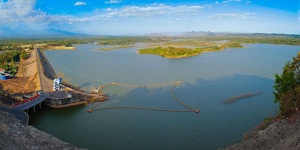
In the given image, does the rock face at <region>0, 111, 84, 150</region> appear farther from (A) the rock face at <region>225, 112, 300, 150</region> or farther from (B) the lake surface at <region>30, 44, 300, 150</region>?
(A) the rock face at <region>225, 112, 300, 150</region>

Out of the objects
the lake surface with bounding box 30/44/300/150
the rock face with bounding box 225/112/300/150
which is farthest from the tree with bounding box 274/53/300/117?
the lake surface with bounding box 30/44/300/150

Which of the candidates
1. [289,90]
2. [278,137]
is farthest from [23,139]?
[289,90]

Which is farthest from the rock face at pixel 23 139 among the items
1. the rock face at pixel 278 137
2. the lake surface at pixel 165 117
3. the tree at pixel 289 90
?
the tree at pixel 289 90

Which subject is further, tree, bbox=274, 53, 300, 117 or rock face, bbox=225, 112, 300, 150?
tree, bbox=274, 53, 300, 117

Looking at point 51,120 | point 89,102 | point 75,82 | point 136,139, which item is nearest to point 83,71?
point 75,82

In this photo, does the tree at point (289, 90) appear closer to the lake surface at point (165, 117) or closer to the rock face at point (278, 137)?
the rock face at point (278, 137)

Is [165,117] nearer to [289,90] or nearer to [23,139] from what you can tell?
[289,90]

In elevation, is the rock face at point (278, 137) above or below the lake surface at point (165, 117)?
above

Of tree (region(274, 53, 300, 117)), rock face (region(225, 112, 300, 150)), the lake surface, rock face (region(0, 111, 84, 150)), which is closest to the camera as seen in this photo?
rock face (region(225, 112, 300, 150))
